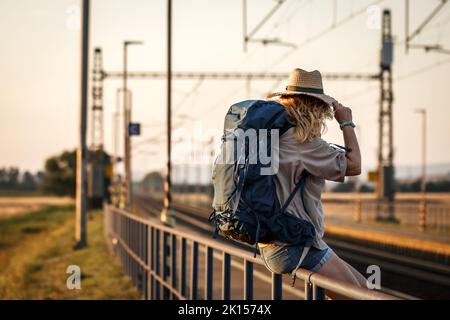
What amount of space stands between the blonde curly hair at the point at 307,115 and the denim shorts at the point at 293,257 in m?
0.58

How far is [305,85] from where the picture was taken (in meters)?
4.75

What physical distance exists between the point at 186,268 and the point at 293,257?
489cm

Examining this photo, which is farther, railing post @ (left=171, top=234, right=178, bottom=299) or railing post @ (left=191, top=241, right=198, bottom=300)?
railing post @ (left=171, top=234, right=178, bottom=299)

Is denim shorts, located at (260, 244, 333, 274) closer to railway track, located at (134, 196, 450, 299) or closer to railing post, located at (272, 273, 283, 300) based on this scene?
railing post, located at (272, 273, 283, 300)

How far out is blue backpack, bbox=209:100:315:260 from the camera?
460 centimetres

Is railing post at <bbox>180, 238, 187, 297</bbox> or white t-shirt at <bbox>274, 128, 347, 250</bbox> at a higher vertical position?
white t-shirt at <bbox>274, 128, 347, 250</bbox>

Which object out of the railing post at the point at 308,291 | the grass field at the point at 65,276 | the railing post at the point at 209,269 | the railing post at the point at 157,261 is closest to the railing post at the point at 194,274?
the railing post at the point at 209,269

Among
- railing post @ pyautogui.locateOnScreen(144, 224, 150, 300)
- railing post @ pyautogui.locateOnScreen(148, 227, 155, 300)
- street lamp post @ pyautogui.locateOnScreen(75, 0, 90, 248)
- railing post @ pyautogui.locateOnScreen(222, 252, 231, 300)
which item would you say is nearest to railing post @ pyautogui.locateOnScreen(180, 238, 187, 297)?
railing post @ pyautogui.locateOnScreen(222, 252, 231, 300)

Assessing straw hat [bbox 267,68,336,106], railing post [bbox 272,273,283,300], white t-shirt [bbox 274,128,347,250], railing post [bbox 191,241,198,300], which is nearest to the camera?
white t-shirt [bbox 274,128,347,250]

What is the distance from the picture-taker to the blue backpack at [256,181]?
4.60 metres

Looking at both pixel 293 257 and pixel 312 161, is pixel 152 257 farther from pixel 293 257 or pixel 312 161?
pixel 312 161

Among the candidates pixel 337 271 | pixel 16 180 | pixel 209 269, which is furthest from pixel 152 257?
pixel 16 180

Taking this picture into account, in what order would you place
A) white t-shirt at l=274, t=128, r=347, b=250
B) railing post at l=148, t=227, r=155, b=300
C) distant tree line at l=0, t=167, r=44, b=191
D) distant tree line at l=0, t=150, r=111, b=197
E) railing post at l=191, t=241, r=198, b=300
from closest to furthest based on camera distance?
white t-shirt at l=274, t=128, r=347, b=250
railing post at l=191, t=241, r=198, b=300
railing post at l=148, t=227, r=155, b=300
distant tree line at l=0, t=150, r=111, b=197
distant tree line at l=0, t=167, r=44, b=191
